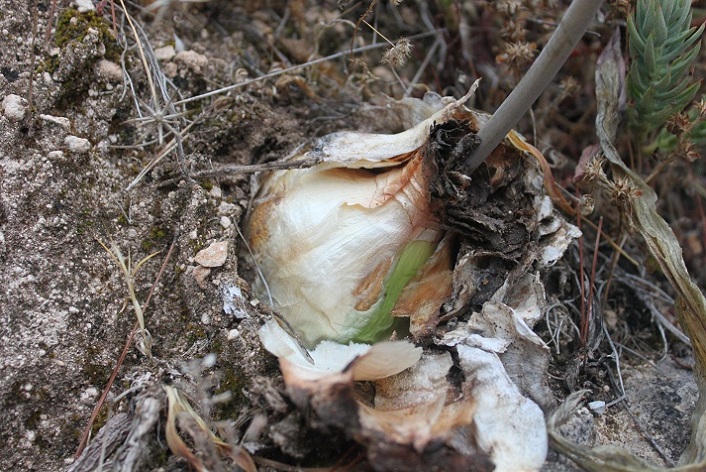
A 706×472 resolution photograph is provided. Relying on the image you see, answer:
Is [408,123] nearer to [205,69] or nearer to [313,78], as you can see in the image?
[313,78]

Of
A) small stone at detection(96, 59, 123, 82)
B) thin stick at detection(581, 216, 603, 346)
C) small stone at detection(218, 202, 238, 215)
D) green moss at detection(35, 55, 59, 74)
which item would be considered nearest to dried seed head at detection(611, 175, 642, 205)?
thin stick at detection(581, 216, 603, 346)

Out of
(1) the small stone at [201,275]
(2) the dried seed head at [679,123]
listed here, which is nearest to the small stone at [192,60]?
(1) the small stone at [201,275]

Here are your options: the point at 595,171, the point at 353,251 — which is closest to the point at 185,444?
the point at 353,251

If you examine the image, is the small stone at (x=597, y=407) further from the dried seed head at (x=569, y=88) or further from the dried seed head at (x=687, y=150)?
the dried seed head at (x=569, y=88)

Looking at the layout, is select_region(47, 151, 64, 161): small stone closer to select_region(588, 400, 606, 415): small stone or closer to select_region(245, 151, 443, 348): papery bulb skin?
select_region(245, 151, 443, 348): papery bulb skin

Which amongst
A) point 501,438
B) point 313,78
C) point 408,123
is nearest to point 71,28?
point 313,78

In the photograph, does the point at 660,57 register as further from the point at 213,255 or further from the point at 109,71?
the point at 109,71
